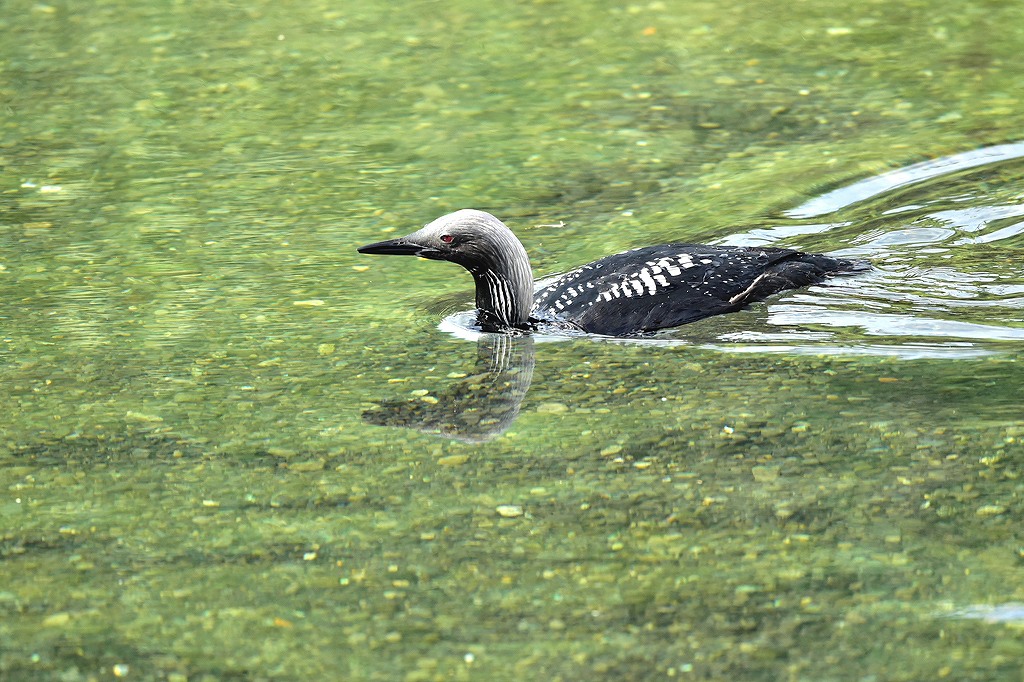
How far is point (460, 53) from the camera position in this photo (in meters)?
13.5

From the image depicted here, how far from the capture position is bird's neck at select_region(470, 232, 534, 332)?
8.17 m

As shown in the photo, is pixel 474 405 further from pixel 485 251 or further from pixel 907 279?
pixel 907 279

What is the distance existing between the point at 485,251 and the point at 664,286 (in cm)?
100

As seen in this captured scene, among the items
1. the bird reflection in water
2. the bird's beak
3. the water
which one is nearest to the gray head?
the bird's beak

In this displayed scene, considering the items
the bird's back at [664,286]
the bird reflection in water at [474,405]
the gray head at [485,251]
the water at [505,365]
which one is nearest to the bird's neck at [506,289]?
the gray head at [485,251]

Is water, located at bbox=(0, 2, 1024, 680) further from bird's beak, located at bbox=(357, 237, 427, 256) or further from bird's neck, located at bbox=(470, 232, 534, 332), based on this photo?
bird's beak, located at bbox=(357, 237, 427, 256)

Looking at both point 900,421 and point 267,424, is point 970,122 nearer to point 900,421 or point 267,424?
point 900,421

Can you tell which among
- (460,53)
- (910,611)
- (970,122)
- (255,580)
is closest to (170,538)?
(255,580)

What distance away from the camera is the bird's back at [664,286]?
8.06m

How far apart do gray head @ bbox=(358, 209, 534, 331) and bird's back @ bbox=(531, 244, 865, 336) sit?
174 millimetres

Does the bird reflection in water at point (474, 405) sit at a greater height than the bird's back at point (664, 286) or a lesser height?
lesser

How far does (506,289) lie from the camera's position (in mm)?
8203

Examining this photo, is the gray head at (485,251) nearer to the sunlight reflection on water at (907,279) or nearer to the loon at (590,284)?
the loon at (590,284)

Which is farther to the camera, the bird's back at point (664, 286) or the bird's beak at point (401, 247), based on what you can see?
the bird's beak at point (401, 247)
